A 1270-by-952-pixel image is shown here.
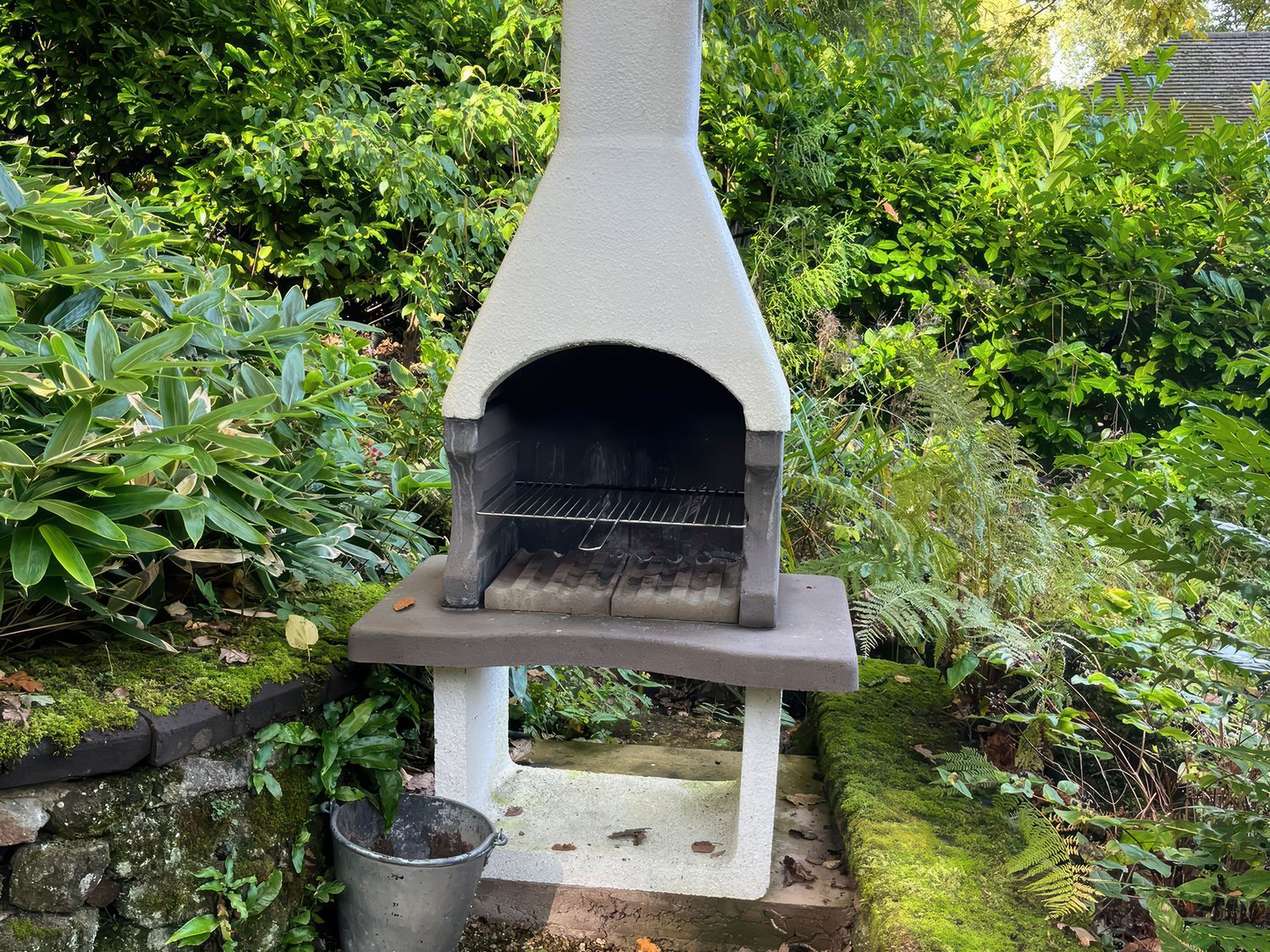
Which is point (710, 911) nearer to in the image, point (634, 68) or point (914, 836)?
point (914, 836)

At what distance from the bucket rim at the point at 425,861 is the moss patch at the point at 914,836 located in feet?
3.11

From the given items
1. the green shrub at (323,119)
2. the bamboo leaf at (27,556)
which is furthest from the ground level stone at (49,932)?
the green shrub at (323,119)

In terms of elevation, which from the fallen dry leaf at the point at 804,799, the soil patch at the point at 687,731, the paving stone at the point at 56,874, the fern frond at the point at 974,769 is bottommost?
the soil patch at the point at 687,731

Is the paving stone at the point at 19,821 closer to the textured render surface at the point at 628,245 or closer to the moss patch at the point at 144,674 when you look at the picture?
the moss patch at the point at 144,674

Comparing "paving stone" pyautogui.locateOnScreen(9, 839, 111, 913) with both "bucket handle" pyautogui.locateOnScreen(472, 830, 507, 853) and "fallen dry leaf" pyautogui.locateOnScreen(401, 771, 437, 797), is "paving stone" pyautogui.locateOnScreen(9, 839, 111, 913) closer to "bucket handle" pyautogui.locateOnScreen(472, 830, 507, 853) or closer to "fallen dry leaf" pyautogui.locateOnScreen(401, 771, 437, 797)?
"bucket handle" pyautogui.locateOnScreen(472, 830, 507, 853)

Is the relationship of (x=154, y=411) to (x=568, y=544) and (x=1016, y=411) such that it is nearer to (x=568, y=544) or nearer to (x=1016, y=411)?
(x=568, y=544)

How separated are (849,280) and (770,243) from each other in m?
0.52

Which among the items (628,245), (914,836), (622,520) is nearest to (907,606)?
Result: (914,836)

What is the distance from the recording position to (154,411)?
2482mm

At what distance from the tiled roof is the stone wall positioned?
1287 cm

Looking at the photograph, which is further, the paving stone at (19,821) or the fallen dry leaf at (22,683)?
the fallen dry leaf at (22,683)

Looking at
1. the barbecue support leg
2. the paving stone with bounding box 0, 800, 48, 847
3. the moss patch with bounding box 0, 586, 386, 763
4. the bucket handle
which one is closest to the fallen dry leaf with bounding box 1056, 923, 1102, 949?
the bucket handle

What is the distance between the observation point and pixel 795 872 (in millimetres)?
2820

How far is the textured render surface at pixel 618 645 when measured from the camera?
2492mm
